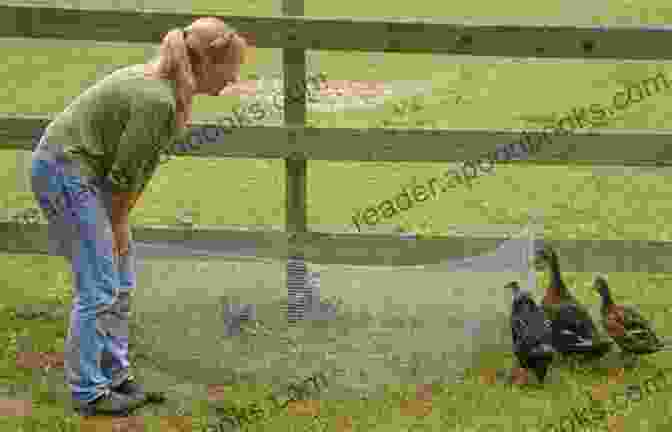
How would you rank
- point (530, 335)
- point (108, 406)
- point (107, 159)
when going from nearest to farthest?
point (107, 159) < point (108, 406) < point (530, 335)

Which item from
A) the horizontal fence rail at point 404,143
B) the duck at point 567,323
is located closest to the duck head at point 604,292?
the duck at point 567,323

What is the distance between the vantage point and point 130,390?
5570 mm

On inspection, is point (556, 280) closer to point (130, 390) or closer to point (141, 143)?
point (130, 390)

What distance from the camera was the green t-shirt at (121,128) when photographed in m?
4.74

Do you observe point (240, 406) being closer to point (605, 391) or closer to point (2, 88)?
point (605, 391)

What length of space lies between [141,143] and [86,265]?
0.76 meters

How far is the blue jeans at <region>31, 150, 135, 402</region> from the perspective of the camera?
500cm

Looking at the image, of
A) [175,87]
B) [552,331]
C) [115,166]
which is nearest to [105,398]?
[115,166]

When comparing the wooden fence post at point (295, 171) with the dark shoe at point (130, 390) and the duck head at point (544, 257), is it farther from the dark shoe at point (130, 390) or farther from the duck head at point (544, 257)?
the duck head at point (544, 257)

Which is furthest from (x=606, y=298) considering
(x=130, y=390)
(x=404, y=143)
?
(x=130, y=390)

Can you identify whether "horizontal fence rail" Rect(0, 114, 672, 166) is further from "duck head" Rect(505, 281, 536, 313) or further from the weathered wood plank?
"duck head" Rect(505, 281, 536, 313)

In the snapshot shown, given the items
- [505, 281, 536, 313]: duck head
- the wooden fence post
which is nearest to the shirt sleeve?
the wooden fence post

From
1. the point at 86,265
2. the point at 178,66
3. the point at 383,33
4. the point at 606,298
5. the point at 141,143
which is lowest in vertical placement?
the point at 606,298

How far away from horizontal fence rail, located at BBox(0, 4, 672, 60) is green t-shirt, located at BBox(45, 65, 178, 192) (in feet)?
3.95
